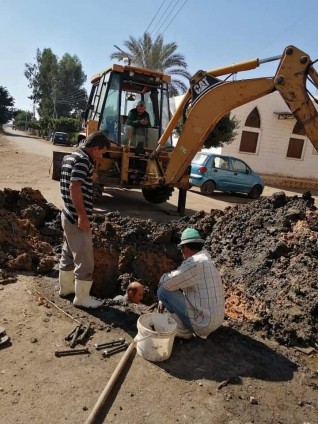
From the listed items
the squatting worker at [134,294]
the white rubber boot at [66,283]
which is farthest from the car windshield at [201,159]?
the white rubber boot at [66,283]

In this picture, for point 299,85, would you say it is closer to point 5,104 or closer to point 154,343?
point 154,343

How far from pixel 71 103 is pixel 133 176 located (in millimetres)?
75010

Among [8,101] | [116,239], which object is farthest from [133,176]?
[8,101]

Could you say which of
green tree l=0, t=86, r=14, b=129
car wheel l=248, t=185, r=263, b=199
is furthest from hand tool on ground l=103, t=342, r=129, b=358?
green tree l=0, t=86, r=14, b=129

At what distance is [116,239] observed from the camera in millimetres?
6508

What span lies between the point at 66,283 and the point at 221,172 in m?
11.7

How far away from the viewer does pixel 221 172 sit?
51.4 feet

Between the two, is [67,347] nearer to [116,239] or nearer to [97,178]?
[116,239]

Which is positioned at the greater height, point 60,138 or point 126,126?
point 126,126

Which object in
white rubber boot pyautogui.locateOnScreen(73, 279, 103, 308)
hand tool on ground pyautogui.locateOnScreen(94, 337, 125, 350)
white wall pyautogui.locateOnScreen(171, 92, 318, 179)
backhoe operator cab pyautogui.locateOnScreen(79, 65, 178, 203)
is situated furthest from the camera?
white wall pyautogui.locateOnScreen(171, 92, 318, 179)

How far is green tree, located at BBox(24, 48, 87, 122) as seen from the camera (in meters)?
76.8

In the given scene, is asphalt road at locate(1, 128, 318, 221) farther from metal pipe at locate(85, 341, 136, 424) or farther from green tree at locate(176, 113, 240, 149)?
metal pipe at locate(85, 341, 136, 424)

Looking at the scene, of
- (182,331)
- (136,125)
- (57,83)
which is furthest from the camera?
(57,83)

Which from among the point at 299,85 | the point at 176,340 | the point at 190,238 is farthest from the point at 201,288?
the point at 299,85
